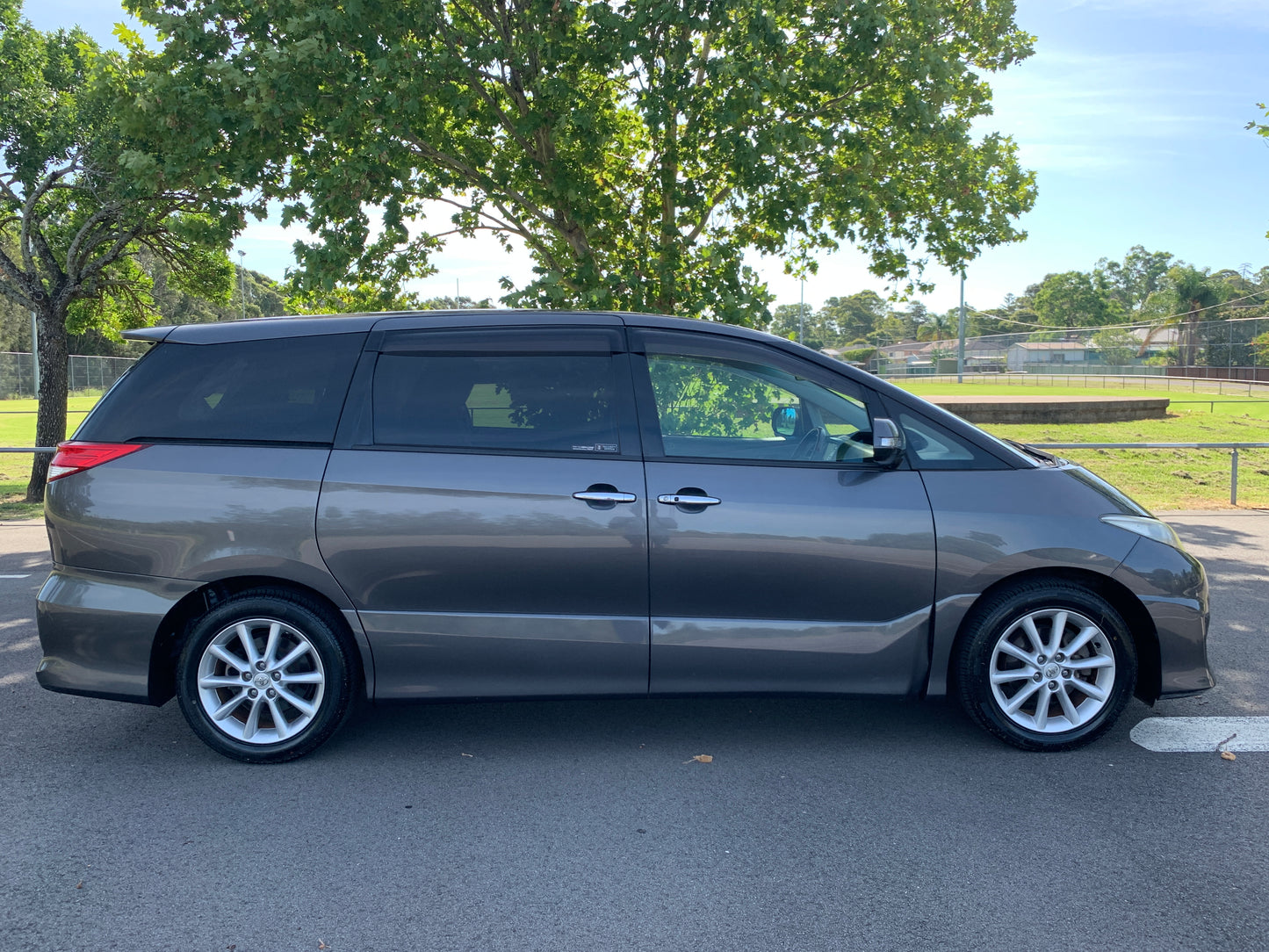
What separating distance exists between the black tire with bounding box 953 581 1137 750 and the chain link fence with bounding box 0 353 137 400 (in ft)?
147

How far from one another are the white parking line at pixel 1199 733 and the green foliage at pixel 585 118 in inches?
294

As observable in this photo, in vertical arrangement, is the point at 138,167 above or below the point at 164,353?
above

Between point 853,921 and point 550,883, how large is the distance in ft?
3.06

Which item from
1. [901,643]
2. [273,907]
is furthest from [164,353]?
[901,643]

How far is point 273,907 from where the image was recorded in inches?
118

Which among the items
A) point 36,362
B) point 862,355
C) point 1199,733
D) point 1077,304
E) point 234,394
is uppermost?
point 1077,304

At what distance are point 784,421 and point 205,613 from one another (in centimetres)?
263

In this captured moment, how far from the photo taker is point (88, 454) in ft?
13.6

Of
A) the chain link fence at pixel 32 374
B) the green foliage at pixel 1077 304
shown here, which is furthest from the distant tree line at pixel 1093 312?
the chain link fence at pixel 32 374

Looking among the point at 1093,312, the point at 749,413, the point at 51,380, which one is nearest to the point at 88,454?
the point at 749,413

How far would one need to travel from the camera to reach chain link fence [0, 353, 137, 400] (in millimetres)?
42594

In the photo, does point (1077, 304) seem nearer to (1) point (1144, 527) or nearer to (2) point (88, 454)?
(1) point (1144, 527)

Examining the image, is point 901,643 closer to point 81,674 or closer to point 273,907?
point 273,907

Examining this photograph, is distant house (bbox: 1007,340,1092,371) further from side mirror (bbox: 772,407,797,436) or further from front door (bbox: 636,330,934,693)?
front door (bbox: 636,330,934,693)
